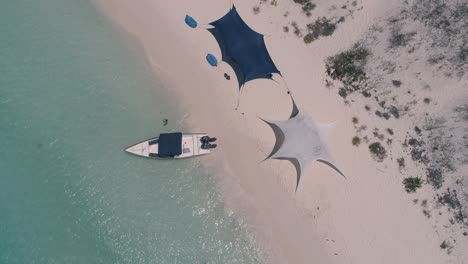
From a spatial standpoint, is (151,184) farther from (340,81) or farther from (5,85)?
(340,81)

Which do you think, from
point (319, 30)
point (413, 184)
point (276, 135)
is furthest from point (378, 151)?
point (319, 30)

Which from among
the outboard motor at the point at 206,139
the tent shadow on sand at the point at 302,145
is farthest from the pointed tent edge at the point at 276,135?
the outboard motor at the point at 206,139

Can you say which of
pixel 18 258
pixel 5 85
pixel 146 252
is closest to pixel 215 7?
pixel 5 85

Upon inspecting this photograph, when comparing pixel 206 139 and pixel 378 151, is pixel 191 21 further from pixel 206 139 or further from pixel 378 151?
pixel 378 151

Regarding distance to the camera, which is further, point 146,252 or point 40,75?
point 40,75

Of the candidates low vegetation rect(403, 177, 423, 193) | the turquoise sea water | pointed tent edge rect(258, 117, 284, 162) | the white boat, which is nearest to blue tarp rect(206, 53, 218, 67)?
the turquoise sea water

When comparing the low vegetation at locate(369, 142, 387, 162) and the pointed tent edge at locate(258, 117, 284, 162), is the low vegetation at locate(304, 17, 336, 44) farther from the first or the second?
the low vegetation at locate(369, 142, 387, 162)

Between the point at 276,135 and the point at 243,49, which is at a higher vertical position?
the point at 243,49
